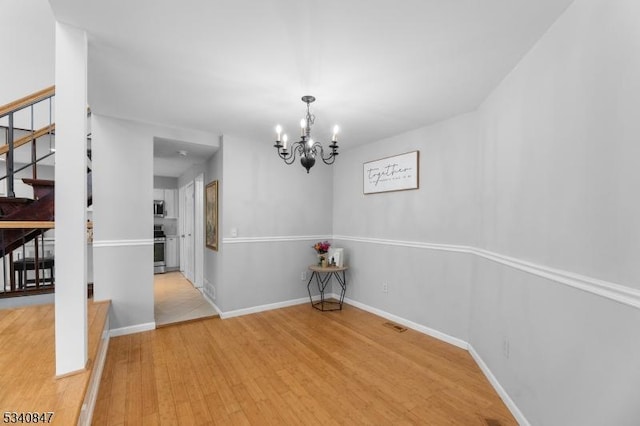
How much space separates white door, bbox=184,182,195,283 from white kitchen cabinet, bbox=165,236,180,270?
Result: 35.9 inches

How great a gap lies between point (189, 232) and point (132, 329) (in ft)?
9.82

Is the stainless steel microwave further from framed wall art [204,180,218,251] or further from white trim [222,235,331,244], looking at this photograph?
white trim [222,235,331,244]

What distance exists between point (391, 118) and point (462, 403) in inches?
105

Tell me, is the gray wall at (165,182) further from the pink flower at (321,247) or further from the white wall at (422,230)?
the white wall at (422,230)

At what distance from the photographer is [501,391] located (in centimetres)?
213

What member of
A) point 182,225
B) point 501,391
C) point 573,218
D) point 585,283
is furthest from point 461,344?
point 182,225

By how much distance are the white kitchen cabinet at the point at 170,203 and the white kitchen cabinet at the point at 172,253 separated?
619 mm

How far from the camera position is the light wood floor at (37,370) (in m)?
1.49

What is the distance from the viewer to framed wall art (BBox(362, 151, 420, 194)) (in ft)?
11.5

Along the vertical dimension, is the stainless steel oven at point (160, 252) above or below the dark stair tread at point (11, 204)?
below

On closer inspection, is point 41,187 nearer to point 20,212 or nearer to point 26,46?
point 20,212

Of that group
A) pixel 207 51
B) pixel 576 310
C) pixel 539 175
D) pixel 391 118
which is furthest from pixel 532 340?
pixel 207 51

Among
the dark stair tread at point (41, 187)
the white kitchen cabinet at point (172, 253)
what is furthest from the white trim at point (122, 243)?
the white kitchen cabinet at point (172, 253)

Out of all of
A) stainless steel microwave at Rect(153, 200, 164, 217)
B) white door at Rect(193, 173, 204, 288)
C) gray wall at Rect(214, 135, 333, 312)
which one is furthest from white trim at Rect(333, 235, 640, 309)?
stainless steel microwave at Rect(153, 200, 164, 217)
